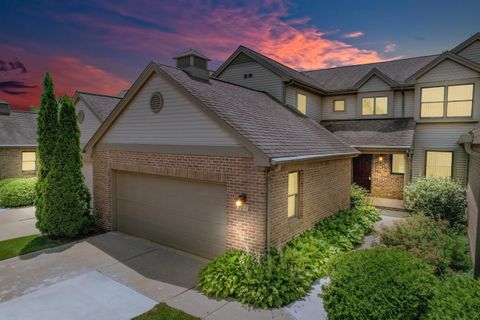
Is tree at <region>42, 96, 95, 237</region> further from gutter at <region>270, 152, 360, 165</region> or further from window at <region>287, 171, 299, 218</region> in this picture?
gutter at <region>270, 152, 360, 165</region>

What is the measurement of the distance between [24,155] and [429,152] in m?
24.9

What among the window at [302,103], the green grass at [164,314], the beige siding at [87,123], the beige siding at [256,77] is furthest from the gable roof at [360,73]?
the green grass at [164,314]

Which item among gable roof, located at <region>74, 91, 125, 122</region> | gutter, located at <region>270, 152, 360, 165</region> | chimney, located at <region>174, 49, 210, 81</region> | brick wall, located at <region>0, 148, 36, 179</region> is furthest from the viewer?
brick wall, located at <region>0, 148, 36, 179</region>

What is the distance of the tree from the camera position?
35.4 ft

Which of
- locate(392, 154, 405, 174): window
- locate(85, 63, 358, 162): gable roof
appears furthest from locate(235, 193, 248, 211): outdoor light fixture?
locate(392, 154, 405, 174): window

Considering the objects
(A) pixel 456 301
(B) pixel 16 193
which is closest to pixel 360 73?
(A) pixel 456 301

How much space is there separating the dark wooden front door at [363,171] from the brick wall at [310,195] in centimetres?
532

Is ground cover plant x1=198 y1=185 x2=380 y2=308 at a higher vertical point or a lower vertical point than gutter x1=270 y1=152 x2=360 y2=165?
lower

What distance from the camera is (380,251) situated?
620 cm

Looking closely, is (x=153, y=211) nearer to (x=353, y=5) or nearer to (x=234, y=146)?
(x=234, y=146)

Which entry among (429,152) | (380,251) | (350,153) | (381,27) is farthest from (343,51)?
(380,251)

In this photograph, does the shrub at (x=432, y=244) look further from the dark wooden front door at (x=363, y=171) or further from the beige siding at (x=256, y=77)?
the beige siding at (x=256, y=77)

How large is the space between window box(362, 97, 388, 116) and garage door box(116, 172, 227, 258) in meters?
13.8

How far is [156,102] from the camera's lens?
32.2 ft
